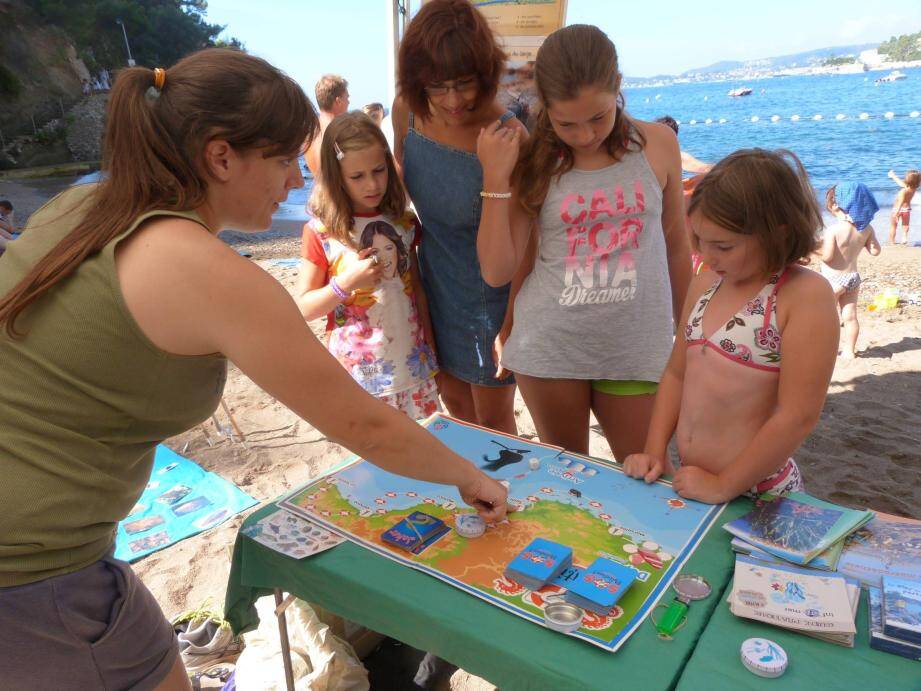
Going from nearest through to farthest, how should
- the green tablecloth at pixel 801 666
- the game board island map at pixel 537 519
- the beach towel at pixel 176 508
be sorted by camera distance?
1. the green tablecloth at pixel 801 666
2. the game board island map at pixel 537 519
3. the beach towel at pixel 176 508

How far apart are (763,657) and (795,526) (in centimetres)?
39

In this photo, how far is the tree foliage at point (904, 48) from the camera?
71125mm

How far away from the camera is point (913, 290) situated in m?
7.16

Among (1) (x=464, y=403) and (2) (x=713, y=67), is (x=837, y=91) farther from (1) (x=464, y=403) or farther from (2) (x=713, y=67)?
(2) (x=713, y=67)

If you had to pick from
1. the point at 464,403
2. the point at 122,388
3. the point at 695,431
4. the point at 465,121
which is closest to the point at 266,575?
the point at 122,388

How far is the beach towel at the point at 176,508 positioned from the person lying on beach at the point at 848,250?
14.8ft

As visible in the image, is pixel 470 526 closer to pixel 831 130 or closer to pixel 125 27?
pixel 831 130

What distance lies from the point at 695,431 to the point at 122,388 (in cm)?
124

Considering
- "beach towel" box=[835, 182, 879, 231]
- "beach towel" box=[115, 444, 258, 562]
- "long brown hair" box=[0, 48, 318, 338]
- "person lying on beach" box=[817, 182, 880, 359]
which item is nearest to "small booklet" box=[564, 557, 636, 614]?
"long brown hair" box=[0, 48, 318, 338]

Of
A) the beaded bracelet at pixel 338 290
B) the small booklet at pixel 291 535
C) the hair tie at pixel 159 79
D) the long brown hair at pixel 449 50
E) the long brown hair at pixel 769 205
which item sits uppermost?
the long brown hair at pixel 449 50

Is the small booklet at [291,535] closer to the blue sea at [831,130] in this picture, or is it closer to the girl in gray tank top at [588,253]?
the girl in gray tank top at [588,253]

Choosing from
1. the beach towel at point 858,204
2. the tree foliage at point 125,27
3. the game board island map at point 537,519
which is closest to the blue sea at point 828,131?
the beach towel at point 858,204

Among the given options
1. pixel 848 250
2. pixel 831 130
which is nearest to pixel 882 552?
pixel 848 250

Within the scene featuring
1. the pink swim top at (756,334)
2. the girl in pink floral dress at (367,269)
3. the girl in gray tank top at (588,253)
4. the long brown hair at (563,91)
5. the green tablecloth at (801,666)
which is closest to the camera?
the green tablecloth at (801,666)
